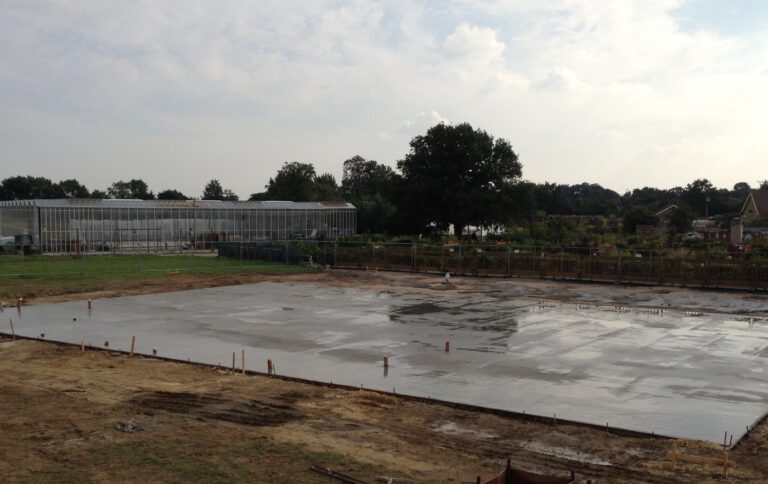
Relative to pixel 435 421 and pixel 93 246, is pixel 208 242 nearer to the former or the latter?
pixel 93 246

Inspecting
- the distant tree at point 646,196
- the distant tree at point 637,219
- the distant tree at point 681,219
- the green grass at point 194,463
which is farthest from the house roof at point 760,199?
the green grass at point 194,463

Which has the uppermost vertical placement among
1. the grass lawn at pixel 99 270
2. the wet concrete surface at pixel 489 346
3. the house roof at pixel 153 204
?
the house roof at pixel 153 204

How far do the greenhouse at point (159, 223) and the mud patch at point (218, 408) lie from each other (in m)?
53.5

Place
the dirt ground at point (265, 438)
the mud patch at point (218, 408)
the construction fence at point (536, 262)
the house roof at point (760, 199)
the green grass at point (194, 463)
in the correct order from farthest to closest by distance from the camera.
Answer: the house roof at point (760, 199), the construction fence at point (536, 262), the mud patch at point (218, 408), the dirt ground at point (265, 438), the green grass at point (194, 463)

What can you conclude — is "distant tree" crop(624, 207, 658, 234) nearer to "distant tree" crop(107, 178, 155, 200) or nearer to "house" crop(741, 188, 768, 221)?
"house" crop(741, 188, 768, 221)

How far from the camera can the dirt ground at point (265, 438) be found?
31.3 ft

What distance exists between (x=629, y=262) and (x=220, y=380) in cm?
3250

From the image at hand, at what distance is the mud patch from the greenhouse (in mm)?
53489

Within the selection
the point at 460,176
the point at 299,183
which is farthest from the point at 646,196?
the point at 460,176

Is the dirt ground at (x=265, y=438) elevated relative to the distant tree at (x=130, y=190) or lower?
lower

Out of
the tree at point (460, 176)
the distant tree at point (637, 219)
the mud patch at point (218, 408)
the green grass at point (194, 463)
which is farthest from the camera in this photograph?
the distant tree at point (637, 219)

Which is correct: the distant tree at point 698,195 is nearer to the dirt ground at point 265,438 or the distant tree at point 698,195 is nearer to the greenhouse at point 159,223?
the greenhouse at point 159,223

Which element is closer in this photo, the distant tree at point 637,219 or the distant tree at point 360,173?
the distant tree at point 637,219

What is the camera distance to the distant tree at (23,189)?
5079 inches
